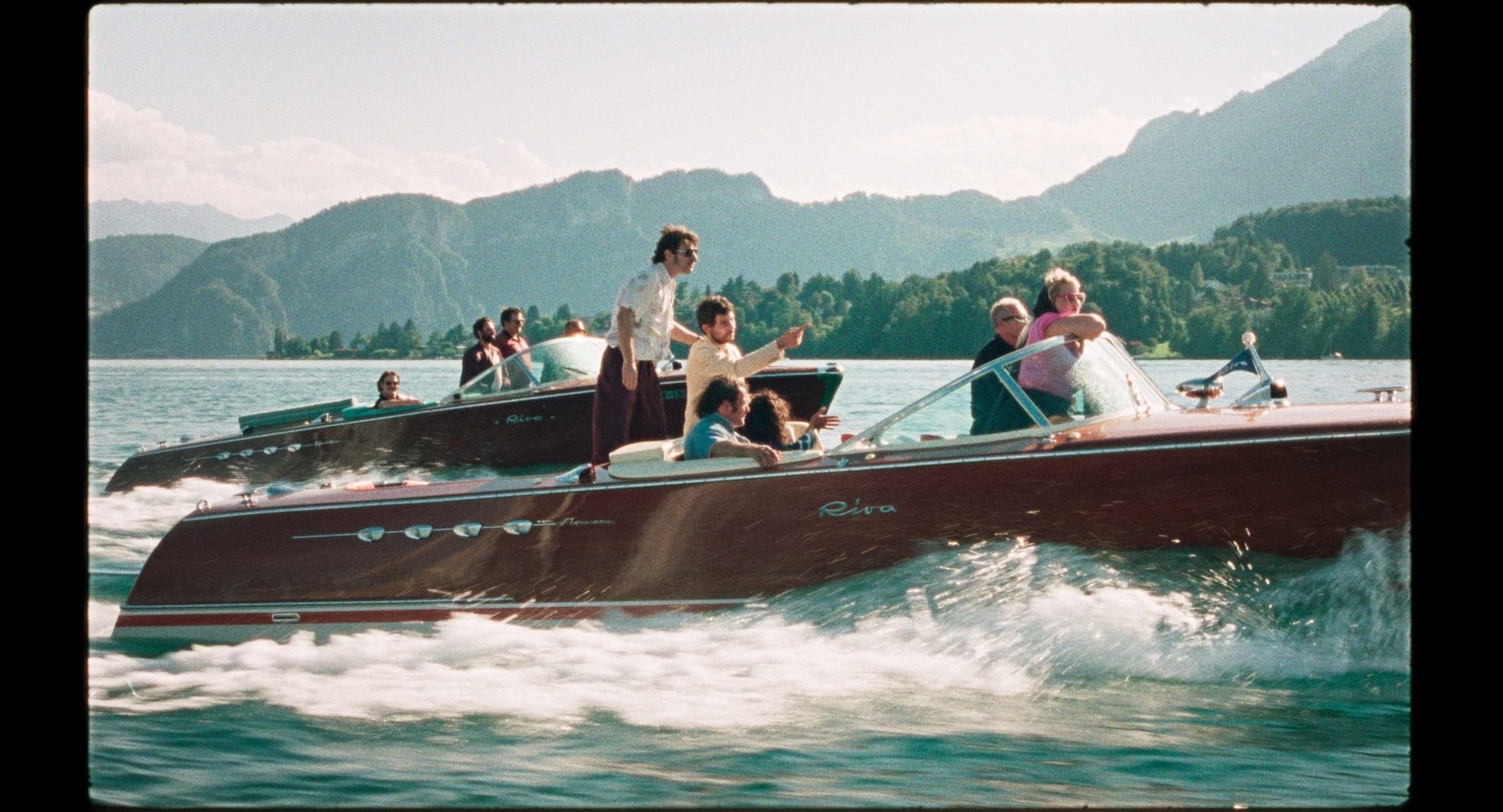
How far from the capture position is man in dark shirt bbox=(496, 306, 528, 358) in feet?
35.9

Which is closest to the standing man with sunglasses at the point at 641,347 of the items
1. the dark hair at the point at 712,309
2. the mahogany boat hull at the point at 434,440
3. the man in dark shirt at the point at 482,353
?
the dark hair at the point at 712,309

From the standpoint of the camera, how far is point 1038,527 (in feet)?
17.1

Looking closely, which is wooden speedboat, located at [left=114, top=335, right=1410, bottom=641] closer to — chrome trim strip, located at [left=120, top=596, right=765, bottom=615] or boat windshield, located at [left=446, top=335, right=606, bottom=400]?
chrome trim strip, located at [left=120, top=596, right=765, bottom=615]

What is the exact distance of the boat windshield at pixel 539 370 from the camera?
1081 cm

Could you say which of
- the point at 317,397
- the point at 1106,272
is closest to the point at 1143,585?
the point at 317,397

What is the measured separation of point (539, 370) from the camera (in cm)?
1084

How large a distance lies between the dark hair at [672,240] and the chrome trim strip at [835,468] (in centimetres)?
125

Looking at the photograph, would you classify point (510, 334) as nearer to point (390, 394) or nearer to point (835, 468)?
point (390, 394)

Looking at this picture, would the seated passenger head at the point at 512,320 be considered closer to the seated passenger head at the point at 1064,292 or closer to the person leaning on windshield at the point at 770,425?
the person leaning on windshield at the point at 770,425

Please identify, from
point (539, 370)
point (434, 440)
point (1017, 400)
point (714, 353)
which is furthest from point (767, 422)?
point (434, 440)

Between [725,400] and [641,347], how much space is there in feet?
3.78

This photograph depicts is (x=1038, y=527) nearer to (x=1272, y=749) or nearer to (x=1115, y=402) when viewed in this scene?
(x=1115, y=402)

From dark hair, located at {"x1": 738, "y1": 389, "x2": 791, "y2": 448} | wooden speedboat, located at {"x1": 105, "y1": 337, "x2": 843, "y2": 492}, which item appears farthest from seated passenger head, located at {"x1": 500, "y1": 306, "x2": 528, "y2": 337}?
dark hair, located at {"x1": 738, "y1": 389, "x2": 791, "y2": 448}

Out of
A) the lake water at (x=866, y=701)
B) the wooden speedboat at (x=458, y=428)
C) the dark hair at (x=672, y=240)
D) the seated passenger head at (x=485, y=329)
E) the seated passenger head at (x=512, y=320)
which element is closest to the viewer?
the lake water at (x=866, y=701)
